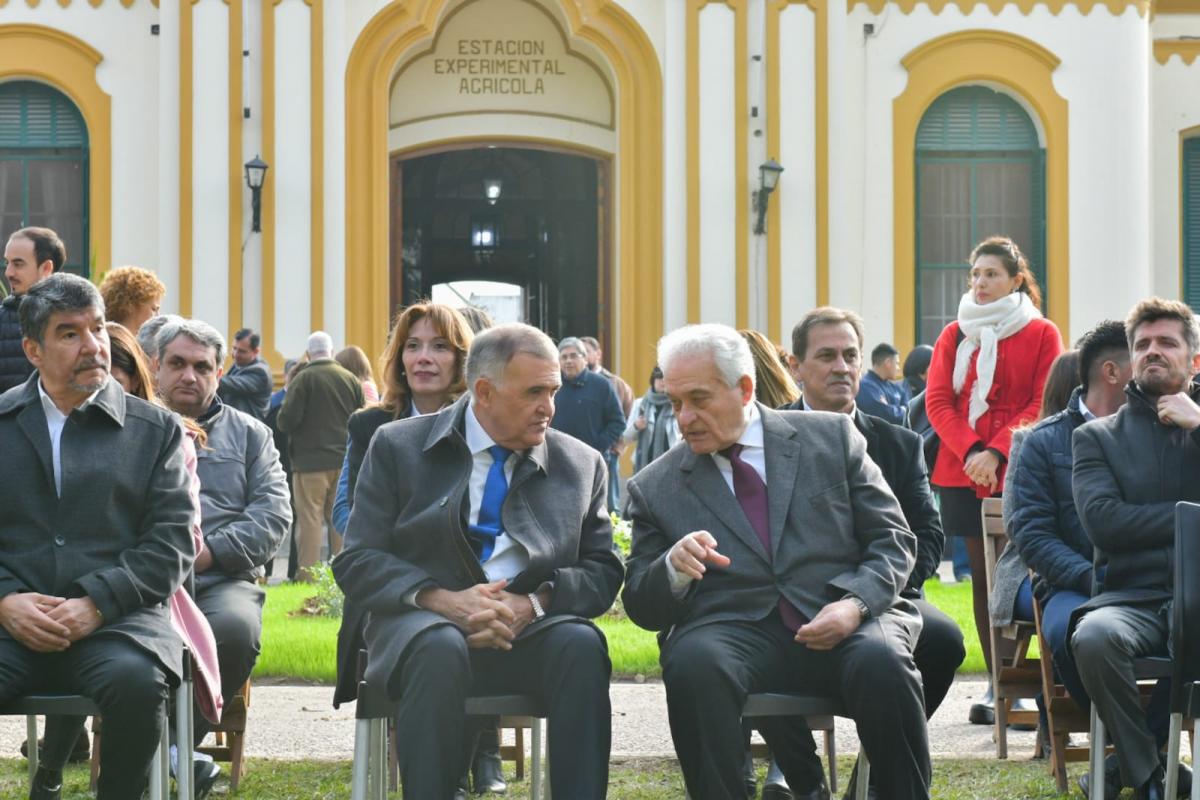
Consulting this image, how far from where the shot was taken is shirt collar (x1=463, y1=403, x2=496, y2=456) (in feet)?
16.8

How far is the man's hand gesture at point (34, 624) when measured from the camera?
472cm

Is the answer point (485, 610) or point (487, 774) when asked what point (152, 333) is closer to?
point (487, 774)

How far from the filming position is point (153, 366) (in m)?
6.26

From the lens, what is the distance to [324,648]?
852 centimetres

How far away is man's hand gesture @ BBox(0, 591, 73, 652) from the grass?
49.0 inches

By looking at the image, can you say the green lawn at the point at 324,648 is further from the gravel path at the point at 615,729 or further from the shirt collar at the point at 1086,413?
the shirt collar at the point at 1086,413

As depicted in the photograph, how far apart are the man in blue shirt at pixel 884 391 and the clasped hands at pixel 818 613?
6.21m

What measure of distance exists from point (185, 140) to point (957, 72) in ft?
23.7

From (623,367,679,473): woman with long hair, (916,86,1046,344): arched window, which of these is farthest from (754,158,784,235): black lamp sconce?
(623,367,679,473): woman with long hair

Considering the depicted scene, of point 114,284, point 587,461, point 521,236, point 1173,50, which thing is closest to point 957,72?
point 1173,50

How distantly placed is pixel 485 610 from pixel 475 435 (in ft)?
1.94

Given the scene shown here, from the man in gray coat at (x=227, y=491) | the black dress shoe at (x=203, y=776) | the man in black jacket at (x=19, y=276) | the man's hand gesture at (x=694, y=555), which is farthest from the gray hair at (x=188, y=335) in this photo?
the man's hand gesture at (x=694, y=555)

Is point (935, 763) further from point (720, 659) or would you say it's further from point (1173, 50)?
point (1173, 50)

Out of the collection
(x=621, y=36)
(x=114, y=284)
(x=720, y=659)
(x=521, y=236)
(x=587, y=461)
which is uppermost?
(x=621, y=36)
